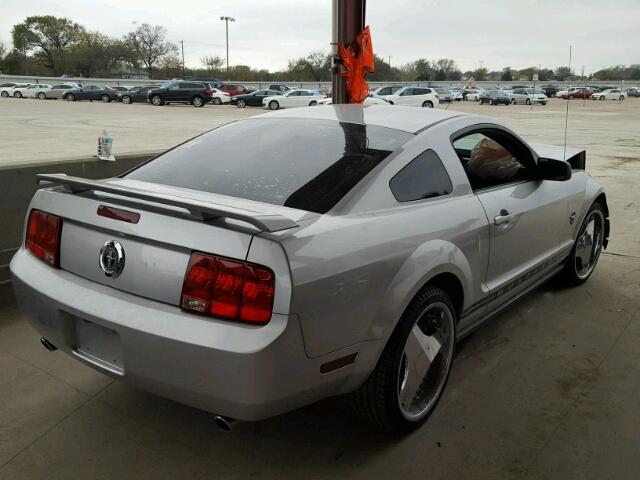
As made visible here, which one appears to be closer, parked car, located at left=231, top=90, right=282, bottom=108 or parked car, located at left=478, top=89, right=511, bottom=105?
parked car, located at left=231, top=90, right=282, bottom=108

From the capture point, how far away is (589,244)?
461cm

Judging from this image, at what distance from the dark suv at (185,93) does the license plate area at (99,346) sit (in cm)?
4026

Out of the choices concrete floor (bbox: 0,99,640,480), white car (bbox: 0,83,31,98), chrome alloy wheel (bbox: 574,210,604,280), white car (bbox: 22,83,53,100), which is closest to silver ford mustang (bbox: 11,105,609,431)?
concrete floor (bbox: 0,99,640,480)

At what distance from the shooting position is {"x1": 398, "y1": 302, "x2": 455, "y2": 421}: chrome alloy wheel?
258 centimetres

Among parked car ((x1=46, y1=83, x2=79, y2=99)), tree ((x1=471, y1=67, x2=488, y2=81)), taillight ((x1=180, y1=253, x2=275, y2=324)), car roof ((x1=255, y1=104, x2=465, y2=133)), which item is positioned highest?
tree ((x1=471, y1=67, x2=488, y2=81))

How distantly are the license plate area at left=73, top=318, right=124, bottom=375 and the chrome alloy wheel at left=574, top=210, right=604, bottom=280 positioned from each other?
346 centimetres

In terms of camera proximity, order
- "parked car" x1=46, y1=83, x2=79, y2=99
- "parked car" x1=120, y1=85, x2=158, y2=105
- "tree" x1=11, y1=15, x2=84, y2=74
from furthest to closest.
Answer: "tree" x1=11, y1=15, x2=84, y2=74, "parked car" x1=46, y1=83, x2=79, y2=99, "parked car" x1=120, y1=85, x2=158, y2=105

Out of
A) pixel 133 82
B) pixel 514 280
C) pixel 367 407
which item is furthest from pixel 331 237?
pixel 133 82

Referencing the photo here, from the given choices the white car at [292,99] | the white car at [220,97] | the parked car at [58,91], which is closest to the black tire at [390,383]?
the white car at [292,99]

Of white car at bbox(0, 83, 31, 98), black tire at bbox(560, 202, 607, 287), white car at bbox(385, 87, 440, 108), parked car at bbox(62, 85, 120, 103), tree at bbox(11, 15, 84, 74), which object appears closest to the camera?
black tire at bbox(560, 202, 607, 287)

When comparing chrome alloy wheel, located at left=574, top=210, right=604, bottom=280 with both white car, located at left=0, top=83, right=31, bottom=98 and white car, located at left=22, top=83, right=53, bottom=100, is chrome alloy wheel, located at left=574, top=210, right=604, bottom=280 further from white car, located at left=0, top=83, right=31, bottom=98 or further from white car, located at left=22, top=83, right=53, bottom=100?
white car, located at left=0, top=83, right=31, bottom=98

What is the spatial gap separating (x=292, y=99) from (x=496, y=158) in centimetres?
3621

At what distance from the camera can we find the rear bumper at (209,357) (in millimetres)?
1940

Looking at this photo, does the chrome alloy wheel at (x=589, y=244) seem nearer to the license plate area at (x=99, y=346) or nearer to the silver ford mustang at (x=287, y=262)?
the silver ford mustang at (x=287, y=262)
